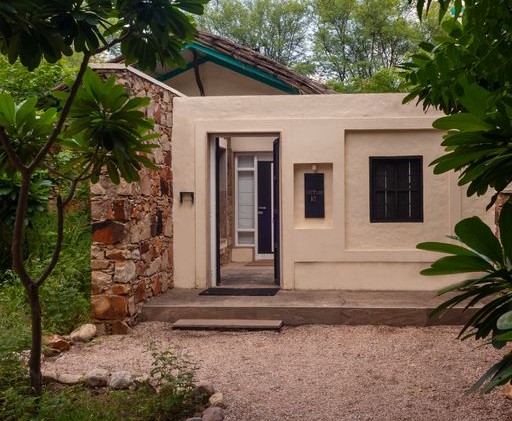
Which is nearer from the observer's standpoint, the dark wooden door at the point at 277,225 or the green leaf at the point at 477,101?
the green leaf at the point at 477,101

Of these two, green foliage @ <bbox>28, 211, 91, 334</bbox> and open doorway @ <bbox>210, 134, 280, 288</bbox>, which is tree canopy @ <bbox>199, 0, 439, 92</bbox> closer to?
open doorway @ <bbox>210, 134, 280, 288</bbox>

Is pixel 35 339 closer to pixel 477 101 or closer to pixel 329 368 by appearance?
pixel 329 368

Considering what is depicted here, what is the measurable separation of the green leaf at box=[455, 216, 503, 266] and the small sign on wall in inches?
273

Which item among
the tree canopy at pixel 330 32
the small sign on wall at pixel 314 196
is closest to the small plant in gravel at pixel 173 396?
the small sign on wall at pixel 314 196

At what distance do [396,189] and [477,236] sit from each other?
704 cm

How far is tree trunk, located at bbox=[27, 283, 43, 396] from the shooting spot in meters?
3.85

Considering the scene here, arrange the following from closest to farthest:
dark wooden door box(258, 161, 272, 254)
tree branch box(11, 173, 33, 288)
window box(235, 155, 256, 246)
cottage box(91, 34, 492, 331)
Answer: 1. tree branch box(11, 173, 33, 288)
2. cottage box(91, 34, 492, 331)
3. dark wooden door box(258, 161, 272, 254)
4. window box(235, 155, 256, 246)

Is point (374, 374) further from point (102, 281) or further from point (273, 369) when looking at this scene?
point (102, 281)

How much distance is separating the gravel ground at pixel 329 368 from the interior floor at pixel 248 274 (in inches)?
85.7

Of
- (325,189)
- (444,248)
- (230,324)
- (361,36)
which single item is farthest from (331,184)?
(361,36)

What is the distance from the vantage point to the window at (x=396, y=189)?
8.75 metres

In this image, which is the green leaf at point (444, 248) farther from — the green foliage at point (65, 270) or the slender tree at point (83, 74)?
the green foliage at point (65, 270)

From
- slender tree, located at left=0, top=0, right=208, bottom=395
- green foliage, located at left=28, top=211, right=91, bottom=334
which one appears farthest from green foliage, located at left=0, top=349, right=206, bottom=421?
green foliage, located at left=28, top=211, right=91, bottom=334

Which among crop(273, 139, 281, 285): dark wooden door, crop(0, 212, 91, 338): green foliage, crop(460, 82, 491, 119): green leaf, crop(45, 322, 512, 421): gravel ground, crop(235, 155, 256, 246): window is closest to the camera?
crop(460, 82, 491, 119): green leaf
